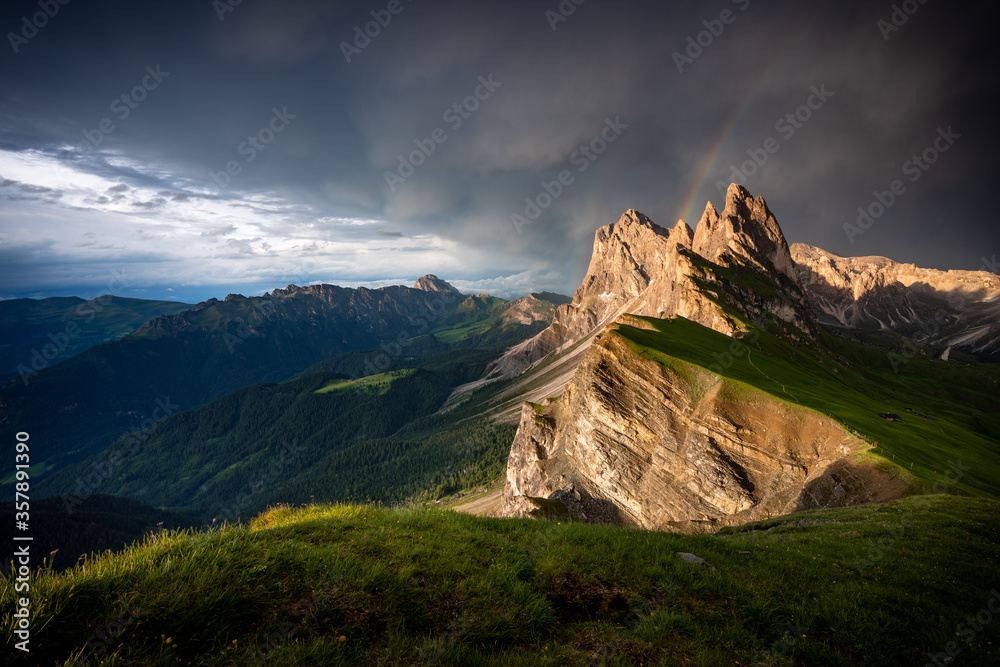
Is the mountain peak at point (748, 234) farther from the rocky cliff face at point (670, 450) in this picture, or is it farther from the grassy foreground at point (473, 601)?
the grassy foreground at point (473, 601)

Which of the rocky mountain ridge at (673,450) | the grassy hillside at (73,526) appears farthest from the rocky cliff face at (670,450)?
the grassy hillside at (73,526)

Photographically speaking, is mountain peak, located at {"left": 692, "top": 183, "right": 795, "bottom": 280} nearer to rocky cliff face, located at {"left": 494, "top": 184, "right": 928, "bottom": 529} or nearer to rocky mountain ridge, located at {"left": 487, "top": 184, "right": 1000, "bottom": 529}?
rocky mountain ridge, located at {"left": 487, "top": 184, "right": 1000, "bottom": 529}

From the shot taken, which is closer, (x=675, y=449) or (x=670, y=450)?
(x=675, y=449)

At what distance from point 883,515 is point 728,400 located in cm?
2524

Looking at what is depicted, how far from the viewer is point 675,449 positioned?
45656 millimetres

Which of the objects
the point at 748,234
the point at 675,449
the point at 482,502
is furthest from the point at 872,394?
the point at 482,502

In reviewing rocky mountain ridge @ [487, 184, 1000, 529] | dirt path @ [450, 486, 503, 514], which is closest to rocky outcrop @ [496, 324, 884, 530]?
rocky mountain ridge @ [487, 184, 1000, 529]

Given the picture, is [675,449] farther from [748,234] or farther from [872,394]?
[748,234]

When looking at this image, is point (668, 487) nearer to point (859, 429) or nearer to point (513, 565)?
point (859, 429)

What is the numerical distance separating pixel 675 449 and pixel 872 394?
7376cm

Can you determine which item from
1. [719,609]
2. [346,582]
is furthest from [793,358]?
[346,582]

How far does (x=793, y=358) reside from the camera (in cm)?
7881

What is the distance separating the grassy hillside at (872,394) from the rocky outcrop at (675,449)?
9.52 feet

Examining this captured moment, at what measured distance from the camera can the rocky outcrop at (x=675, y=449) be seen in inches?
1438
